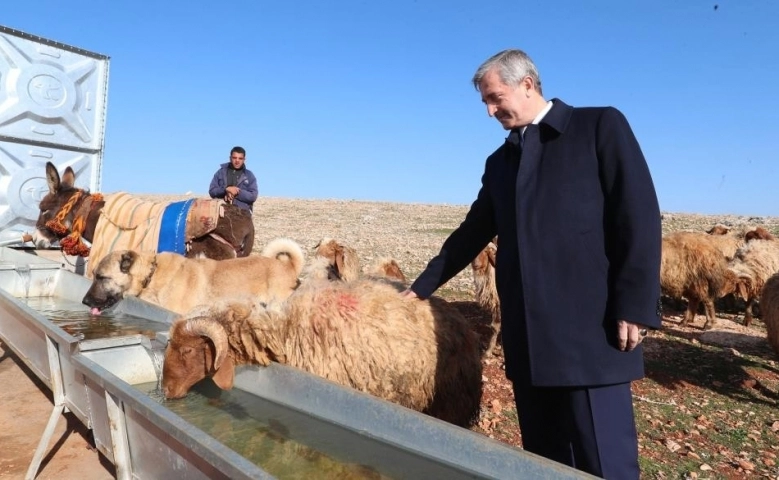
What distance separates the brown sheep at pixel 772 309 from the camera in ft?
24.8

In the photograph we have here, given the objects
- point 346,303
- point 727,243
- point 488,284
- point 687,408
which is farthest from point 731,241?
point 346,303

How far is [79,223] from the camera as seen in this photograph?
8.20m

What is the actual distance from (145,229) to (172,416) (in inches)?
248

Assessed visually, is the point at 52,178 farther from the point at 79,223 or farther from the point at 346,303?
the point at 346,303

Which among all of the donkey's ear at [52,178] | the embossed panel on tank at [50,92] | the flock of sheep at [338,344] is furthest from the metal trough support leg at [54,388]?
the embossed panel on tank at [50,92]

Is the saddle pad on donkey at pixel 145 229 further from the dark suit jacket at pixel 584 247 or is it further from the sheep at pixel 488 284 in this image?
the dark suit jacket at pixel 584 247

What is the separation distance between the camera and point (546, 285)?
2770 millimetres

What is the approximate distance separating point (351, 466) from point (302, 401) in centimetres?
72

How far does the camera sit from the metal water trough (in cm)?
243

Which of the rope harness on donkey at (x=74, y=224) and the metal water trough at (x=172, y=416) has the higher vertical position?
the rope harness on donkey at (x=74, y=224)

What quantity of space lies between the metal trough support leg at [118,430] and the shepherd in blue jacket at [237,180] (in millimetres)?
6947

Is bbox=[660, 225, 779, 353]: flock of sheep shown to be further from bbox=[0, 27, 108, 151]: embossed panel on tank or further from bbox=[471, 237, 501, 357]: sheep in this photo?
bbox=[0, 27, 108, 151]: embossed panel on tank

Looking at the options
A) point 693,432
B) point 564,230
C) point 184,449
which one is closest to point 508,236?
point 564,230

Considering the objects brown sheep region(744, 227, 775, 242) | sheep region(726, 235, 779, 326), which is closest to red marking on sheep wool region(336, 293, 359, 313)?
sheep region(726, 235, 779, 326)
